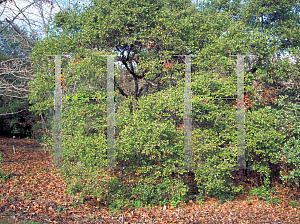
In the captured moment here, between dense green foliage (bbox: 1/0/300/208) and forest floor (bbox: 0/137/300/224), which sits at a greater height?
dense green foliage (bbox: 1/0/300/208)

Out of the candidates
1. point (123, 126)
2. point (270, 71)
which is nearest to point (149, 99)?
point (123, 126)

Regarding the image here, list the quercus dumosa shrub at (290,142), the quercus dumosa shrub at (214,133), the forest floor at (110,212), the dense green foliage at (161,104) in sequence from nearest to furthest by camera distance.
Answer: the forest floor at (110,212), the quercus dumosa shrub at (290,142), the dense green foliage at (161,104), the quercus dumosa shrub at (214,133)

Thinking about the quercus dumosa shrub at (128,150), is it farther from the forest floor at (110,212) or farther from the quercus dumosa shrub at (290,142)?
the quercus dumosa shrub at (290,142)

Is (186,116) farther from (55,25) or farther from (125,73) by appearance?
(55,25)

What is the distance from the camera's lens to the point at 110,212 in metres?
7.38

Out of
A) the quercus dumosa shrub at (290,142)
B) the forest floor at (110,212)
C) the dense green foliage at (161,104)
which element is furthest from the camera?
the dense green foliage at (161,104)

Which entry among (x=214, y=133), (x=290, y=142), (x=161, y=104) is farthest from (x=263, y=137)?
(x=161, y=104)

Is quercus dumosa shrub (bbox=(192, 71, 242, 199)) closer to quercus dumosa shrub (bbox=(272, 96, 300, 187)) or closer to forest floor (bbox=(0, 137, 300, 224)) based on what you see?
forest floor (bbox=(0, 137, 300, 224))

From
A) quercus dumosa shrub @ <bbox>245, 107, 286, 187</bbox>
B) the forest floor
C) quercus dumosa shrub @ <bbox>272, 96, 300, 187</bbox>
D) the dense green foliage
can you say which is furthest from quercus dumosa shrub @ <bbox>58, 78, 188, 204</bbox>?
quercus dumosa shrub @ <bbox>272, 96, 300, 187</bbox>

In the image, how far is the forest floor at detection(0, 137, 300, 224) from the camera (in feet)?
21.9

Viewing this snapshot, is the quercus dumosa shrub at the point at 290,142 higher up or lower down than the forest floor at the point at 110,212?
higher up

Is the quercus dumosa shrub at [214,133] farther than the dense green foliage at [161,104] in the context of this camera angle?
Yes

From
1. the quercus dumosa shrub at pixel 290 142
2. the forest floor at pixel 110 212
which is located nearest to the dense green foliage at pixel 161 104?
the quercus dumosa shrub at pixel 290 142

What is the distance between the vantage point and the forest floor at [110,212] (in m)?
6.68
